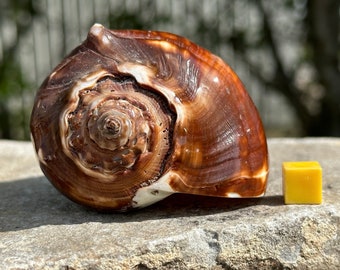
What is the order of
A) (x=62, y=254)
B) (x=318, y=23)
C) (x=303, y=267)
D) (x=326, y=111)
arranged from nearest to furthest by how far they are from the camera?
(x=62, y=254) → (x=303, y=267) → (x=318, y=23) → (x=326, y=111)

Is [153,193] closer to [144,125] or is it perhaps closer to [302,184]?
[144,125]

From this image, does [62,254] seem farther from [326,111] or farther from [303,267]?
[326,111]

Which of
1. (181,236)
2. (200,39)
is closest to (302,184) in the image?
(181,236)

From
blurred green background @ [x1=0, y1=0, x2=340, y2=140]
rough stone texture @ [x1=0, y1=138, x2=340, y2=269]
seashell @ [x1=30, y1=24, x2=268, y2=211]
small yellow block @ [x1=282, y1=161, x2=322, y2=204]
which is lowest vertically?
blurred green background @ [x1=0, y1=0, x2=340, y2=140]

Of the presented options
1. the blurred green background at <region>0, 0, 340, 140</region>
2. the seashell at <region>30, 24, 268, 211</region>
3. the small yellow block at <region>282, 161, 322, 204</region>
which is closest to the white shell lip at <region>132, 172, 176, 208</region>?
the seashell at <region>30, 24, 268, 211</region>

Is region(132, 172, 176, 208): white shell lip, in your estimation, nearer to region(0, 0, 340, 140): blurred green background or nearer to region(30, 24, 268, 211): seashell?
region(30, 24, 268, 211): seashell

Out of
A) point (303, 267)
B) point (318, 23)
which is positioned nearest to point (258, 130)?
point (303, 267)
